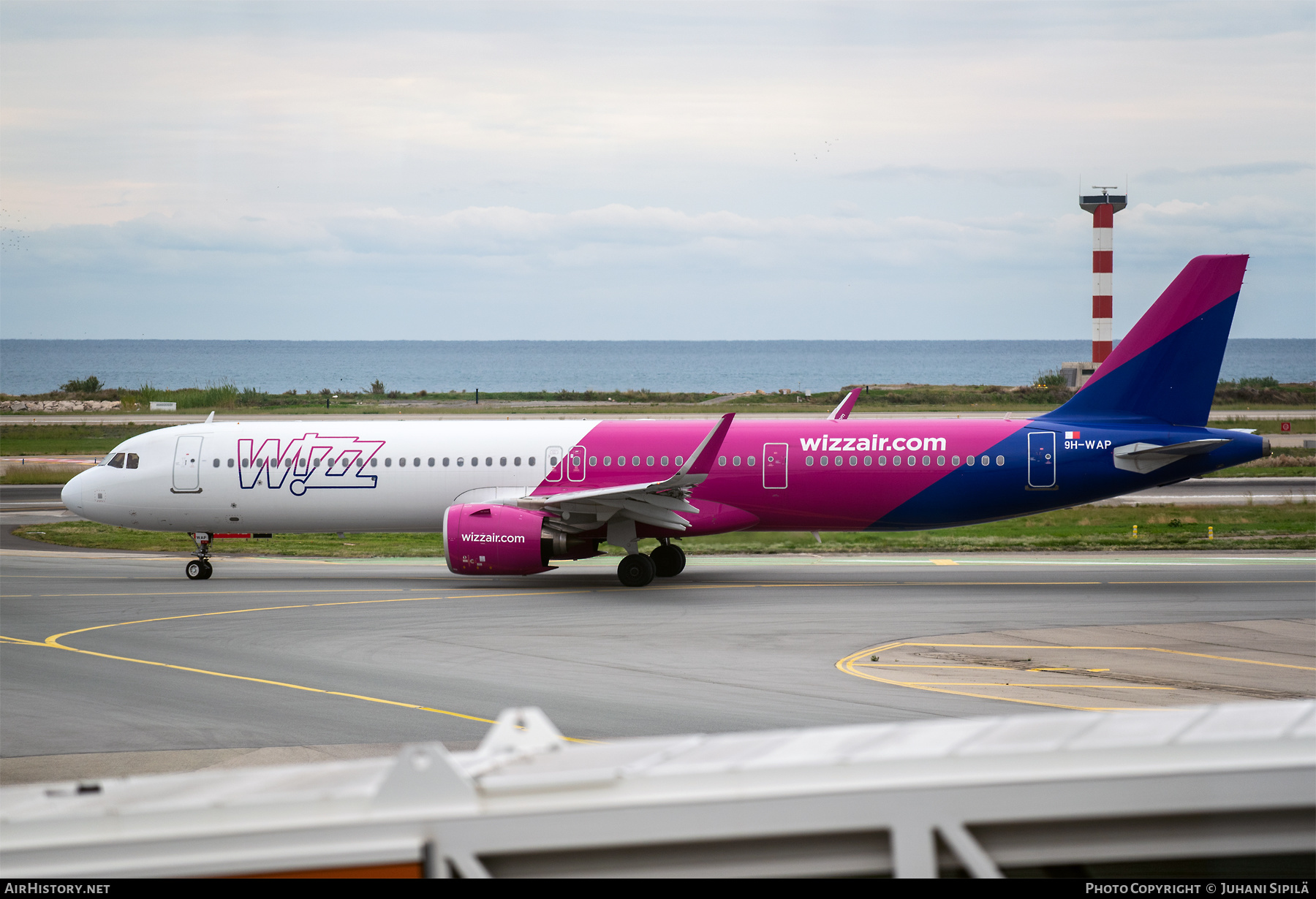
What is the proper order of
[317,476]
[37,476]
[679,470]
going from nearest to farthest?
[679,470] → [317,476] → [37,476]

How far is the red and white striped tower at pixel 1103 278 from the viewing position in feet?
236

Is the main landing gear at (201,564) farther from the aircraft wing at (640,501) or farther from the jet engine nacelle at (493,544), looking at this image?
the aircraft wing at (640,501)

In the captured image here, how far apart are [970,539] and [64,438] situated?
4955cm

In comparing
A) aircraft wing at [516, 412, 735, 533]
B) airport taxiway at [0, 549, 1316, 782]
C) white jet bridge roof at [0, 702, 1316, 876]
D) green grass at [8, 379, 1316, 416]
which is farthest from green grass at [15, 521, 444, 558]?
green grass at [8, 379, 1316, 416]

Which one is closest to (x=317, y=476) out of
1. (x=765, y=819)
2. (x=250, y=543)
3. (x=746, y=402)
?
(x=250, y=543)

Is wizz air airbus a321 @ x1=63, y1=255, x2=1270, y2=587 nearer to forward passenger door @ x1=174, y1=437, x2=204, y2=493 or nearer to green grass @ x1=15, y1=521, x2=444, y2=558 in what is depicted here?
forward passenger door @ x1=174, y1=437, x2=204, y2=493

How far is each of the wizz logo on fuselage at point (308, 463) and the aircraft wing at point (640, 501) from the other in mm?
3929

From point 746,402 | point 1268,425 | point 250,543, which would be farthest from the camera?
point 746,402

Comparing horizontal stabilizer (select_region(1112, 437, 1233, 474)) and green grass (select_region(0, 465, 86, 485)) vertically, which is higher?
horizontal stabilizer (select_region(1112, 437, 1233, 474))

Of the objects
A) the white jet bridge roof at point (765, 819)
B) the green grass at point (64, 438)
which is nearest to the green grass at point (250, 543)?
the green grass at point (64, 438)

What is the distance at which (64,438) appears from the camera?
63.2 m

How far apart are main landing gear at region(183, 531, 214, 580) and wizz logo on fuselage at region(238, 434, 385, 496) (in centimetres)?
208

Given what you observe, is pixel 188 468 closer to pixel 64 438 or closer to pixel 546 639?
pixel 546 639

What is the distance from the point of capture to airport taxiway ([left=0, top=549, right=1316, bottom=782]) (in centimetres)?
1503
